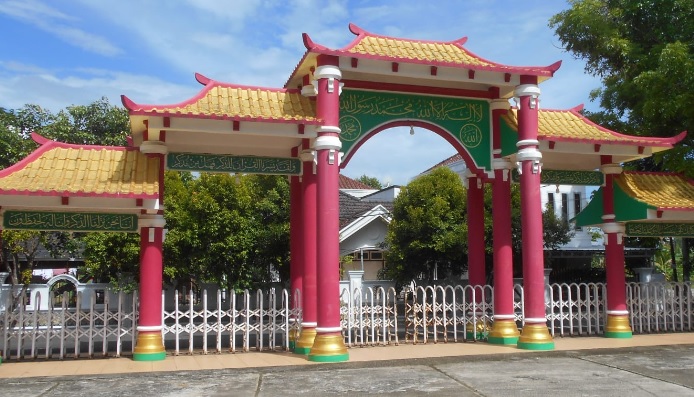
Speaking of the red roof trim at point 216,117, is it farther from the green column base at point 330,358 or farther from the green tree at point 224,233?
the green tree at point 224,233

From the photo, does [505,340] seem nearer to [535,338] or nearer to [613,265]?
[535,338]

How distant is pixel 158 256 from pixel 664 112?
10557 millimetres

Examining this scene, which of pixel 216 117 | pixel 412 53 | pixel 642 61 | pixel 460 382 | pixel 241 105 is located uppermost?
pixel 642 61

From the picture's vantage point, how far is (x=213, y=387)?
26.9 ft

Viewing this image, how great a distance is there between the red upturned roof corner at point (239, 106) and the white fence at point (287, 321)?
2.91 meters

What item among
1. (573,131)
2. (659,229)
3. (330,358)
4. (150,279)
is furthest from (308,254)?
(659,229)

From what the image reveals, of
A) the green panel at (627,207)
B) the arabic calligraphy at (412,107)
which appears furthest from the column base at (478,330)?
the arabic calligraphy at (412,107)

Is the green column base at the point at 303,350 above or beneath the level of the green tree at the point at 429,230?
beneath

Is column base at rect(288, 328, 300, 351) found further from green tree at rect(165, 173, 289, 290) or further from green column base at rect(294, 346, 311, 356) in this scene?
green tree at rect(165, 173, 289, 290)

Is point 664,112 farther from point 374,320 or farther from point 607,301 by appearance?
point 374,320

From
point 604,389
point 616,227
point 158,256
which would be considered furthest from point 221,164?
point 616,227

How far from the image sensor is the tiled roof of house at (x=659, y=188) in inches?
496

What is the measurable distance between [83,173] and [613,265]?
10.0 m

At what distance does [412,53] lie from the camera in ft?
37.1
